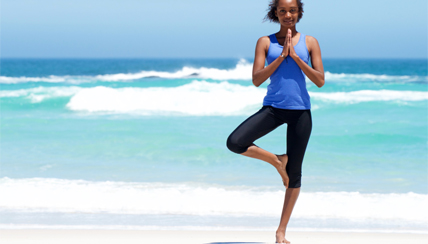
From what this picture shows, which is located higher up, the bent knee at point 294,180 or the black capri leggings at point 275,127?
the black capri leggings at point 275,127

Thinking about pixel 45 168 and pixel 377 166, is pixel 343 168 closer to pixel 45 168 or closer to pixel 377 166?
pixel 377 166

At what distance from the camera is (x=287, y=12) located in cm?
300

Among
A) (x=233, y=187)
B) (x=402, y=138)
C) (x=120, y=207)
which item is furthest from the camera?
(x=402, y=138)

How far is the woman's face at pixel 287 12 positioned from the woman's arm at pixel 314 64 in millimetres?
165

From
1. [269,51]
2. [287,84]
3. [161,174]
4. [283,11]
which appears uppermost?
[283,11]

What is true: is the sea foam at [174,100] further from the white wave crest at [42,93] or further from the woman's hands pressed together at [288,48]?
the woman's hands pressed together at [288,48]

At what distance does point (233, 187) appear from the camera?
18.9 feet

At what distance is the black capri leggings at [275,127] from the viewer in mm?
2961

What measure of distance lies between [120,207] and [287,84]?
2.56 metres

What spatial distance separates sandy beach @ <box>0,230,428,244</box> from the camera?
3.57 metres

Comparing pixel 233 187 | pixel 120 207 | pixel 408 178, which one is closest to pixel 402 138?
pixel 408 178

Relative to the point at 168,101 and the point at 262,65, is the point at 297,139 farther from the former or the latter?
the point at 168,101

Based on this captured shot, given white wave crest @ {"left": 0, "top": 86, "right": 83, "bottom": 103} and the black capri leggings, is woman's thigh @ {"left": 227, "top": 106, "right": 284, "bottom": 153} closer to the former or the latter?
the black capri leggings

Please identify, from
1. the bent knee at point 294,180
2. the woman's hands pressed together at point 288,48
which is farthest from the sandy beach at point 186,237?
the woman's hands pressed together at point 288,48
